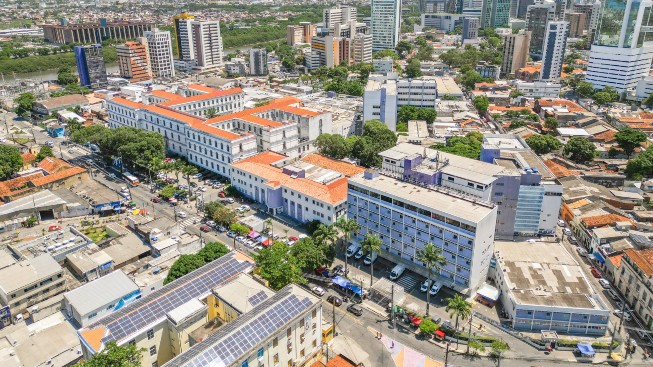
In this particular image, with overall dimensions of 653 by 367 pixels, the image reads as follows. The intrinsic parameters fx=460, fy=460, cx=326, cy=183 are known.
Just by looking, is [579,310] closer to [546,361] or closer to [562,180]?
[546,361]

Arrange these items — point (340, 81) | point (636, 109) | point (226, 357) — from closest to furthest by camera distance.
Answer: point (226, 357) → point (636, 109) → point (340, 81)

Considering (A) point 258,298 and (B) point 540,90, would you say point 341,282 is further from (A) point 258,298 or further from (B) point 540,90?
(B) point 540,90

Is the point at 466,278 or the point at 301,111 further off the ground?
the point at 301,111

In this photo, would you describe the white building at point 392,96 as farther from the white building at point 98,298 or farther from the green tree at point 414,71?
the white building at point 98,298

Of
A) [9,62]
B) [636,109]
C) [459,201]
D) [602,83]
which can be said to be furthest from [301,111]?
[9,62]

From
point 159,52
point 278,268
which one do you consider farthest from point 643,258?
point 159,52
